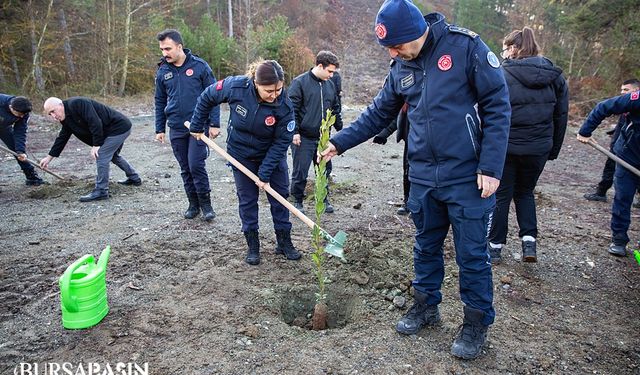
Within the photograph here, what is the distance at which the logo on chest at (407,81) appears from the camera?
2.76m

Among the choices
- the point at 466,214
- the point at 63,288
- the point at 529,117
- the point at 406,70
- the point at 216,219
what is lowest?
the point at 216,219

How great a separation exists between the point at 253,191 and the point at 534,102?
106 inches

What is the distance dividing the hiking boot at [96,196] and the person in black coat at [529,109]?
532 centimetres

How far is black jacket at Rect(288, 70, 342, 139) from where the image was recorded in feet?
17.9

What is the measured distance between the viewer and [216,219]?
559cm

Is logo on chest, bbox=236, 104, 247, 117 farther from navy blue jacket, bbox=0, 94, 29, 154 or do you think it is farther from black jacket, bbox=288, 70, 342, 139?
navy blue jacket, bbox=0, 94, 29, 154

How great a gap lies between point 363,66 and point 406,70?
27.0 metres

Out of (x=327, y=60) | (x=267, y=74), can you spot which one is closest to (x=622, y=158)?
(x=327, y=60)

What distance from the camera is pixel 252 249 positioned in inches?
173

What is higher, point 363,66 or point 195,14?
point 195,14

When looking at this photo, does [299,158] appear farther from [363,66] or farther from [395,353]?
[363,66]

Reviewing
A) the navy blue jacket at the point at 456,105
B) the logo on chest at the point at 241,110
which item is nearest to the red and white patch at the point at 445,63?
the navy blue jacket at the point at 456,105

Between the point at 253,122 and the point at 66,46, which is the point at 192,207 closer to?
the point at 253,122

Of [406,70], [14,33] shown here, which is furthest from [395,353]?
[14,33]
